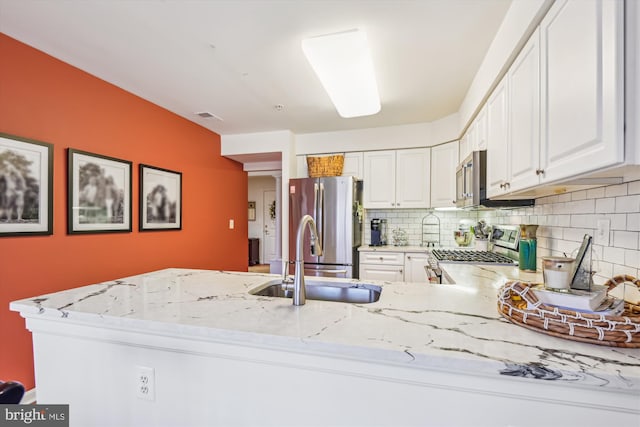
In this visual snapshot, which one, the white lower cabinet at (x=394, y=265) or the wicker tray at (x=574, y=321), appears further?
the white lower cabinet at (x=394, y=265)

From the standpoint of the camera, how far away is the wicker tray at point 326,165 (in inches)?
151

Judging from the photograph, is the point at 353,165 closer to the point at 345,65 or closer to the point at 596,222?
the point at 345,65

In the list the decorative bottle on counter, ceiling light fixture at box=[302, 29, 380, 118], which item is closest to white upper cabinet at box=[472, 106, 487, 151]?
the decorative bottle on counter

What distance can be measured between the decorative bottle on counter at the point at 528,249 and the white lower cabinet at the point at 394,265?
1317 millimetres

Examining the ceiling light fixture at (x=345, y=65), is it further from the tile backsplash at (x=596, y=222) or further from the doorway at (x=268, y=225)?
the doorway at (x=268, y=225)

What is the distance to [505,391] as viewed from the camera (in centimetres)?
71

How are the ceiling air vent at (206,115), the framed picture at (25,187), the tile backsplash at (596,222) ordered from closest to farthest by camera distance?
the tile backsplash at (596,222)
the framed picture at (25,187)
the ceiling air vent at (206,115)

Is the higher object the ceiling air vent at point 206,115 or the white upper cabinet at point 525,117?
the ceiling air vent at point 206,115

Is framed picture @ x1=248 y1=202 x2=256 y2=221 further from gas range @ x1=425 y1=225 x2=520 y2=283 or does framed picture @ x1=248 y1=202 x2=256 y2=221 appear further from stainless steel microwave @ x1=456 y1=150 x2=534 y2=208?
stainless steel microwave @ x1=456 y1=150 x2=534 y2=208

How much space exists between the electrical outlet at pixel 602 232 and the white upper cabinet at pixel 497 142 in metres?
0.46

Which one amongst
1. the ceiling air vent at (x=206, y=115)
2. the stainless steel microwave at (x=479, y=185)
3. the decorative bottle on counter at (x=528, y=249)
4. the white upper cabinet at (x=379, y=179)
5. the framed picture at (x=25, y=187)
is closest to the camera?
the framed picture at (x=25, y=187)

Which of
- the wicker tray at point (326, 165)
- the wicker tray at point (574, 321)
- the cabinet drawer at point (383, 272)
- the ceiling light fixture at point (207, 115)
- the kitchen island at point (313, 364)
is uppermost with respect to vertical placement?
the ceiling light fixture at point (207, 115)

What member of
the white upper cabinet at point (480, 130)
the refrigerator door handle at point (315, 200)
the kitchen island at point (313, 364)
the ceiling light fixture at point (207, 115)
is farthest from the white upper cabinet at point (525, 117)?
the ceiling light fixture at point (207, 115)

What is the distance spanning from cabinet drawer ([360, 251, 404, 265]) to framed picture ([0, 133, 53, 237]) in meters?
2.90
